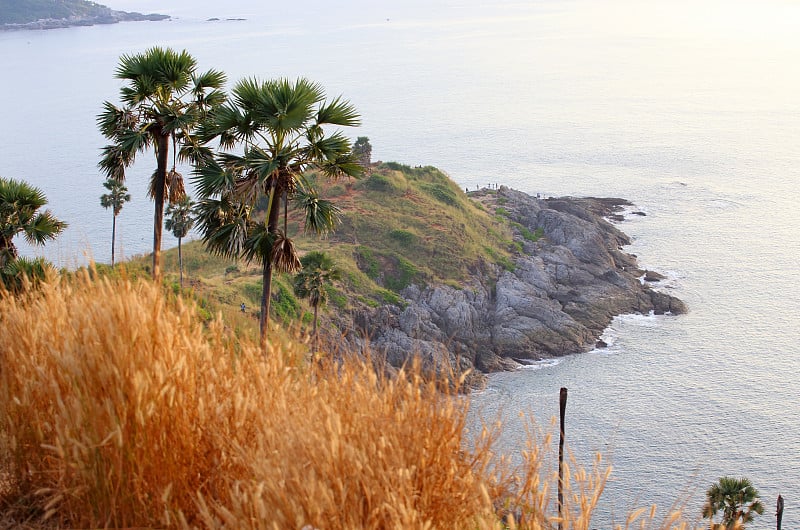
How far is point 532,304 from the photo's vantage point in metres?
66.2

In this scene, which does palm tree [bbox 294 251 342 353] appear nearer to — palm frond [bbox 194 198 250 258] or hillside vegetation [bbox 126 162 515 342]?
hillside vegetation [bbox 126 162 515 342]

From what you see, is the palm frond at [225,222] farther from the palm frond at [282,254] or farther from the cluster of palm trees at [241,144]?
the palm frond at [282,254]

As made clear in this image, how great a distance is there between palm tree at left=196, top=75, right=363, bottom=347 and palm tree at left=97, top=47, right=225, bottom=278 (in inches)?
101

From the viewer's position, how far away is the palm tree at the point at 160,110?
76.5 ft

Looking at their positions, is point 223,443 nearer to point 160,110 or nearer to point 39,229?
point 160,110

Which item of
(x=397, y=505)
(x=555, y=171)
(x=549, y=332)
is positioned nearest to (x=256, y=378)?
(x=397, y=505)

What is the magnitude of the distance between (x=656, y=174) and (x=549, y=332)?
5875 cm

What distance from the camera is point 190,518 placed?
7055 mm

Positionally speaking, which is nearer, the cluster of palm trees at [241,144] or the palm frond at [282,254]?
the cluster of palm trees at [241,144]

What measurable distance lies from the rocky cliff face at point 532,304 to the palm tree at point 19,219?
29.2 meters

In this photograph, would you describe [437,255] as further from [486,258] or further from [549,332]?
[549,332]

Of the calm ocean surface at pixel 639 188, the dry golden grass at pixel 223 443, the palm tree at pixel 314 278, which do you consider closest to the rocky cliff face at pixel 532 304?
the calm ocean surface at pixel 639 188

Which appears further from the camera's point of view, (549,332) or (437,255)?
(437,255)

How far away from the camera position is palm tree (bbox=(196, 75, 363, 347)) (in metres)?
19.5
